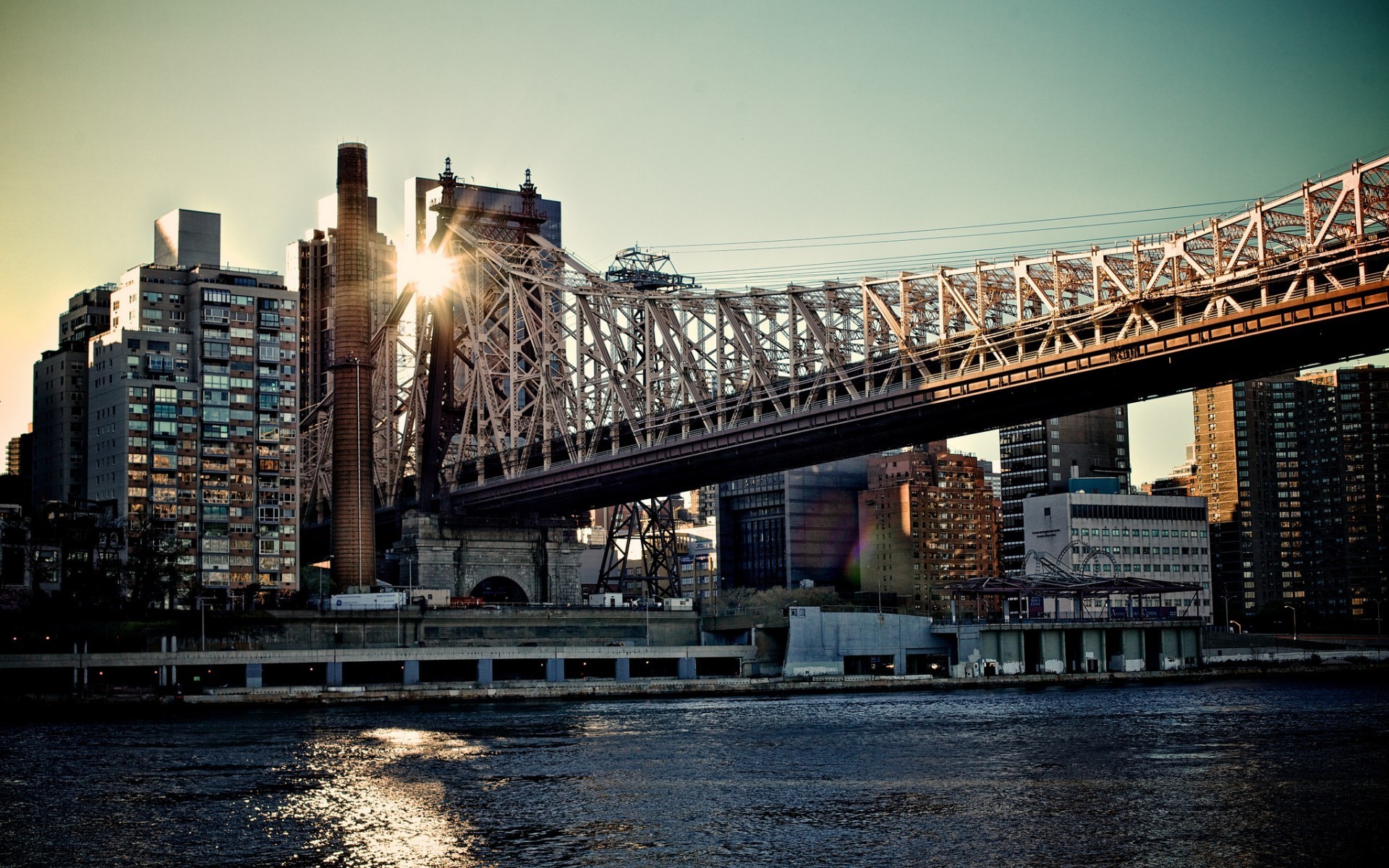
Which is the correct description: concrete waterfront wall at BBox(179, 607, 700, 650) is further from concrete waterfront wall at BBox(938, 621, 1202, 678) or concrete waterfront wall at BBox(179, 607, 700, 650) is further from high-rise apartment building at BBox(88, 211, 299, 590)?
high-rise apartment building at BBox(88, 211, 299, 590)

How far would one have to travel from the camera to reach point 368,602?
451 ft

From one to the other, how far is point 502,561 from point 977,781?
98.4 meters

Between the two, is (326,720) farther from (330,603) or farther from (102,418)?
(102,418)

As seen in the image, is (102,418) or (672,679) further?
(102,418)

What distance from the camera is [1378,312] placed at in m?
83.7

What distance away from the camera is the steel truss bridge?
89312 millimetres

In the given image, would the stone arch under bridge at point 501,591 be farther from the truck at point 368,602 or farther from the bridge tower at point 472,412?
the truck at point 368,602

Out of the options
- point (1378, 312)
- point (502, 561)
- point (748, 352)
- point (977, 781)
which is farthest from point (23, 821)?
point (502, 561)

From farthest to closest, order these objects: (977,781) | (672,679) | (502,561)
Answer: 1. (502,561)
2. (672,679)
3. (977,781)

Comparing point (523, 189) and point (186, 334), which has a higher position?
point (523, 189)

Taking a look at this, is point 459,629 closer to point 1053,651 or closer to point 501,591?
point 501,591

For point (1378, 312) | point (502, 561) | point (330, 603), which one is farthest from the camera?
point (502, 561)

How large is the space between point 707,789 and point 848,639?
7444cm

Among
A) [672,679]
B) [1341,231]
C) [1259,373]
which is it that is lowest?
[672,679]
